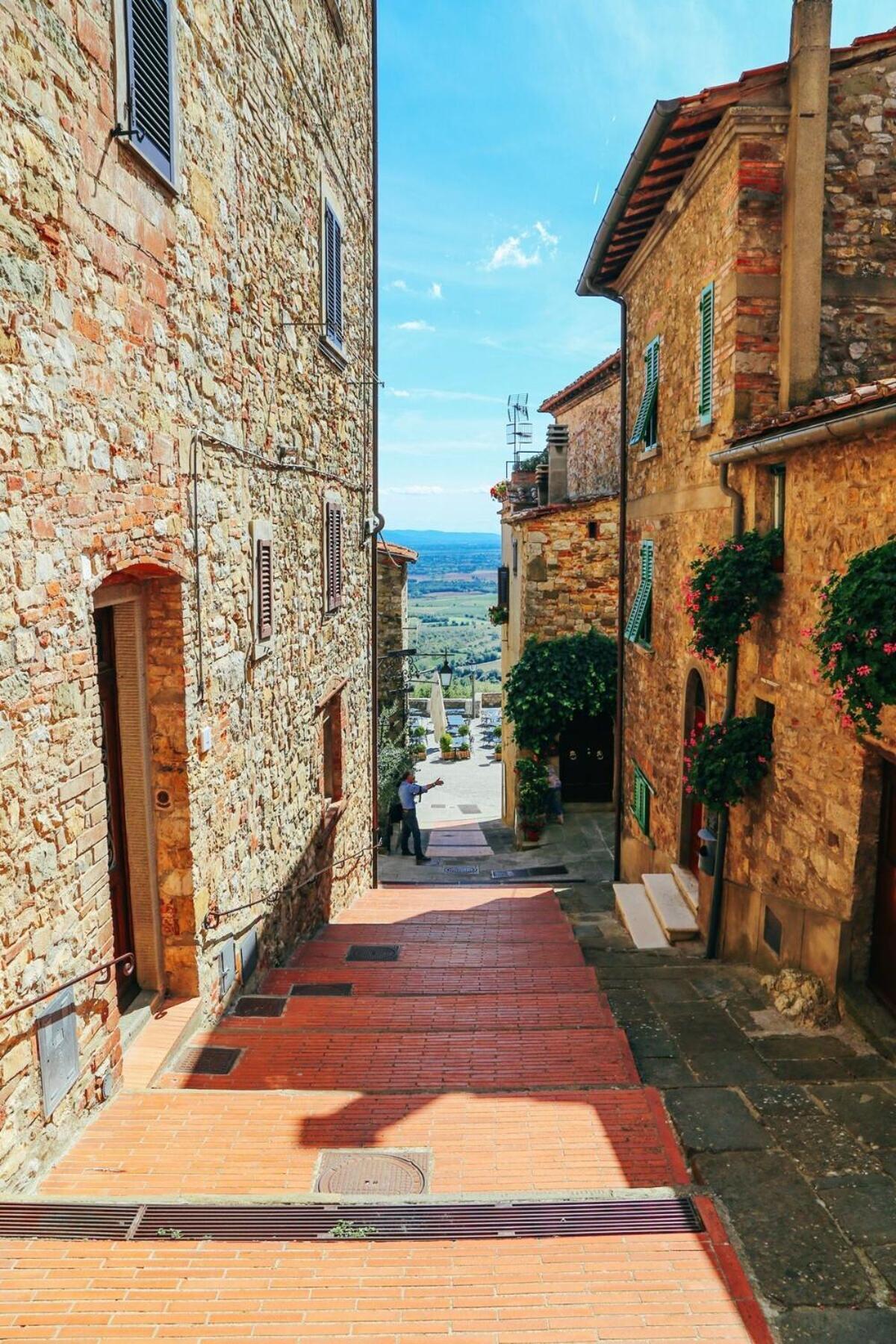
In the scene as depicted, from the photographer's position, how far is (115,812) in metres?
5.54

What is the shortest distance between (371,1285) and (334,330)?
28.4 feet

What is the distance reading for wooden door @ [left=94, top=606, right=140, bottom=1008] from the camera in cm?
536

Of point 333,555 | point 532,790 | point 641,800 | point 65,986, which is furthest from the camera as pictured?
point 532,790

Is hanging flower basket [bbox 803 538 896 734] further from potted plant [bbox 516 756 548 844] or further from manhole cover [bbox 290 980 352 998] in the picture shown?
potted plant [bbox 516 756 548 844]

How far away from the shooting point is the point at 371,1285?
10.9 feet

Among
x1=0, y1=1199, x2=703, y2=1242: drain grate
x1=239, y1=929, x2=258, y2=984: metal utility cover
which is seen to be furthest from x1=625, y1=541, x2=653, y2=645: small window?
x1=0, y1=1199, x2=703, y2=1242: drain grate

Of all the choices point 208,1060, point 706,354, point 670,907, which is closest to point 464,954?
point 670,907

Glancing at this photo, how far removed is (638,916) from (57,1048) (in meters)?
6.91

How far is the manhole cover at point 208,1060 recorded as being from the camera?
5.32 m

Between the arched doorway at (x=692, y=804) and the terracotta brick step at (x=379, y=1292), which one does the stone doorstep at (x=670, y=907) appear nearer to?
the arched doorway at (x=692, y=804)

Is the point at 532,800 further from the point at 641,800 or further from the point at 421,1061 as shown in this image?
the point at 421,1061

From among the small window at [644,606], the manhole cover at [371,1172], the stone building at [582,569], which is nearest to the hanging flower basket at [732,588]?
the small window at [644,606]

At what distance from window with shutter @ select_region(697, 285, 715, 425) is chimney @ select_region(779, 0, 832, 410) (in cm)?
87

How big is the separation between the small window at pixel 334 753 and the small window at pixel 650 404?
16.2 feet
